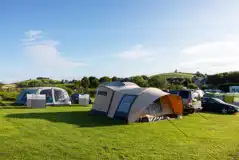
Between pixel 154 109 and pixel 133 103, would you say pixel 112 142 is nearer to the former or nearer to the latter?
pixel 133 103

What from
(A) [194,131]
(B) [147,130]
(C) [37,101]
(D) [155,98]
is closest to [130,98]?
(D) [155,98]

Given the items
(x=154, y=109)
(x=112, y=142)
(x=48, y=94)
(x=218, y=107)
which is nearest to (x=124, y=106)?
(x=154, y=109)

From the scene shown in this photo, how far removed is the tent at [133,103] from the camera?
1295 cm

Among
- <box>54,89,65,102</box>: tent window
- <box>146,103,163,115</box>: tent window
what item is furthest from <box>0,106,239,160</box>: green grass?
<box>54,89,65,102</box>: tent window

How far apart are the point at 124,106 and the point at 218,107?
345 inches

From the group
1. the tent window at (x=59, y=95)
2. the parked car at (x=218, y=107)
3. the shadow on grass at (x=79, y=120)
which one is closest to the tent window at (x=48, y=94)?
the tent window at (x=59, y=95)

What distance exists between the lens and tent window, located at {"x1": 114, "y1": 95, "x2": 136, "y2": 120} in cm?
1298

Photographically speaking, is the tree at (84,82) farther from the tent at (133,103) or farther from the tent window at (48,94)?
the tent at (133,103)

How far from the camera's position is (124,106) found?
526 inches

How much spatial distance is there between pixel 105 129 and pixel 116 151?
3.31 m

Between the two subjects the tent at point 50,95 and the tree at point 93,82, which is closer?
the tent at point 50,95

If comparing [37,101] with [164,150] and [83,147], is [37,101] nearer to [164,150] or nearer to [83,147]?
[83,147]

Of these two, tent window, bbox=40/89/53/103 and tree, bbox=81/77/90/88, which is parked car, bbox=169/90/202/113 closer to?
tent window, bbox=40/89/53/103

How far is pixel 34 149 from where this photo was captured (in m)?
7.20
